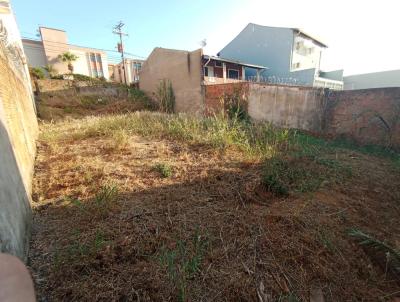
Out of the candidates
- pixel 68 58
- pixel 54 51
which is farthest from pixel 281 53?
pixel 54 51

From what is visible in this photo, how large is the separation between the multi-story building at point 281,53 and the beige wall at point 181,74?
315 inches

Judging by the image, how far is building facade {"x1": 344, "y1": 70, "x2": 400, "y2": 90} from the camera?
1392cm

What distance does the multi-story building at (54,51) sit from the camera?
63.7 feet

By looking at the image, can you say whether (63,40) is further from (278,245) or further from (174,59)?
(278,245)

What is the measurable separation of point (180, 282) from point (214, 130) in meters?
3.16

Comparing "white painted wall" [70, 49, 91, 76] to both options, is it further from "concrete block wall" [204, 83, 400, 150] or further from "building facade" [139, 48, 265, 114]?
"concrete block wall" [204, 83, 400, 150]

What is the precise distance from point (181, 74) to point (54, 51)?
17671 millimetres

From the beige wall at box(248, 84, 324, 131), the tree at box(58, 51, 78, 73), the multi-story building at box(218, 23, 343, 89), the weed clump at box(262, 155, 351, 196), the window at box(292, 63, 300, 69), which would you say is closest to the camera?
the weed clump at box(262, 155, 351, 196)

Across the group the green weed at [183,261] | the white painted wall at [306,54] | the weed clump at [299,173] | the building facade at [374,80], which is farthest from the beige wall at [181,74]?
the building facade at [374,80]

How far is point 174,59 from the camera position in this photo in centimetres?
1112

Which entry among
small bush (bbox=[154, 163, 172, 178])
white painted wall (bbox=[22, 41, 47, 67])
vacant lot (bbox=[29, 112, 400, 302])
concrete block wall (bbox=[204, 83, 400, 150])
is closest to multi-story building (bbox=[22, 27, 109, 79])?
white painted wall (bbox=[22, 41, 47, 67])

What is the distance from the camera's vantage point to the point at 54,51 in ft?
66.1

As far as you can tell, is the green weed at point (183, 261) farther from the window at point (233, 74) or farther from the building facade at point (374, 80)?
the building facade at point (374, 80)

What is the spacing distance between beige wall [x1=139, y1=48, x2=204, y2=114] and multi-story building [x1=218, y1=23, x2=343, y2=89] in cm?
799
